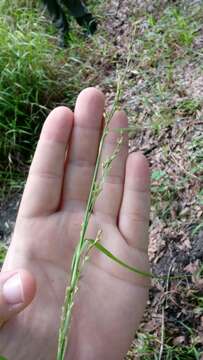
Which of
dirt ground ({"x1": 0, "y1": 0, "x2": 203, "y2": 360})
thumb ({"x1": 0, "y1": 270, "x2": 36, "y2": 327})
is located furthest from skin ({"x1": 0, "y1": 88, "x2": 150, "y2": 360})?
dirt ground ({"x1": 0, "y1": 0, "x2": 203, "y2": 360})

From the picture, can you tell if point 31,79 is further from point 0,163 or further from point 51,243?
point 51,243

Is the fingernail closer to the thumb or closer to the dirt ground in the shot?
the thumb

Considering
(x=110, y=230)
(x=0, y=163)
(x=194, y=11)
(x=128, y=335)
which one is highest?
(x=194, y=11)

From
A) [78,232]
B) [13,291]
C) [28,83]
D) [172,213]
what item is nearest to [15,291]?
[13,291]

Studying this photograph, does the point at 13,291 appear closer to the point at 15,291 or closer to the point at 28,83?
the point at 15,291

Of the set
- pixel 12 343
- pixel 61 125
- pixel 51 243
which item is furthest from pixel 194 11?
pixel 12 343

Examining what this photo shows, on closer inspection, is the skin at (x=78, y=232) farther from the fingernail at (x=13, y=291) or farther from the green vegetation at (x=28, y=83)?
the green vegetation at (x=28, y=83)
